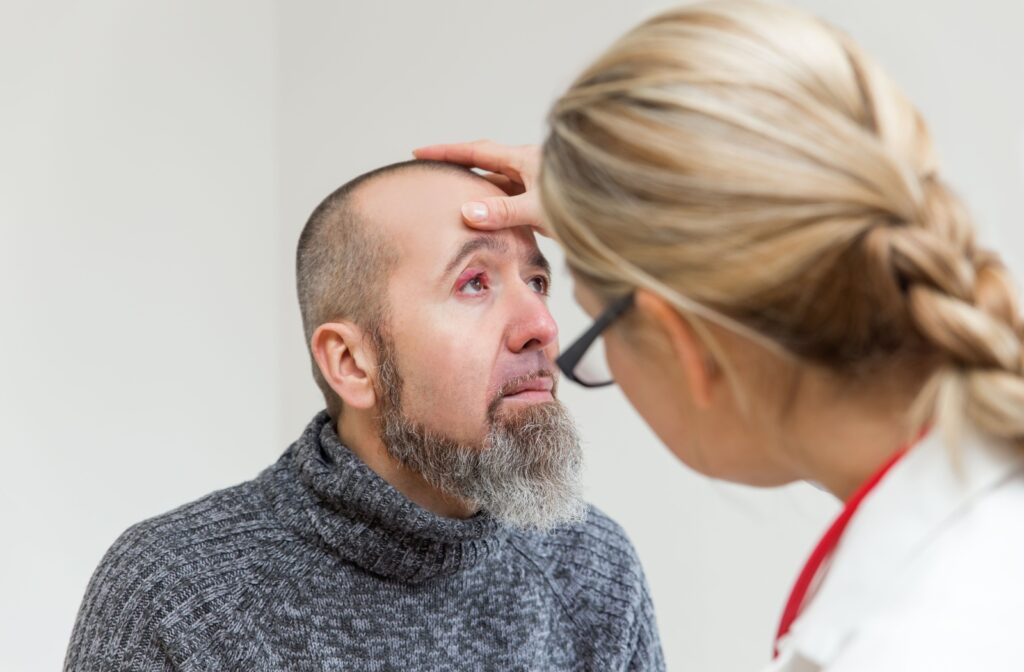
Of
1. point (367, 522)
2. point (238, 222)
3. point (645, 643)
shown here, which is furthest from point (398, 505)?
point (238, 222)

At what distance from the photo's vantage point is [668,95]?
35.9 inches

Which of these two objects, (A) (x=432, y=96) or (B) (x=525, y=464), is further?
(A) (x=432, y=96)

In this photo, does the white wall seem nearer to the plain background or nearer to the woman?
the plain background

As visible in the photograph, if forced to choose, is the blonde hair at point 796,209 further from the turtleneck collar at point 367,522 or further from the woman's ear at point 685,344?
the turtleneck collar at point 367,522

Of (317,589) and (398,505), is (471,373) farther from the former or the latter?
(317,589)

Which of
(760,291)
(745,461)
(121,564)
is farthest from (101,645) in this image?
(760,291)

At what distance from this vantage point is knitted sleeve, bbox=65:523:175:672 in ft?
5.19

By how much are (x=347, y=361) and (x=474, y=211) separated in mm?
287

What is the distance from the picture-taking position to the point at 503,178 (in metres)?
1.81

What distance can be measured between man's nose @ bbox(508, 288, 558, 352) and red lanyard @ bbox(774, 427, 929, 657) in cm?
73

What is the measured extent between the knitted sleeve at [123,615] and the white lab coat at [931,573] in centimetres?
97

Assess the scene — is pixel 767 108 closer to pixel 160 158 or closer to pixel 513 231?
pixel 513 231

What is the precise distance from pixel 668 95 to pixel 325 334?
96 cm

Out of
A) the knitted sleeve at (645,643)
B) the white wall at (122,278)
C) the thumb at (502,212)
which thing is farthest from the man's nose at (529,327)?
the white wall at (122,278)
